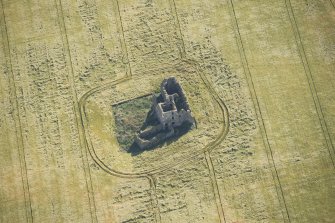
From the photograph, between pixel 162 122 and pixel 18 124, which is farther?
pixel 18 124


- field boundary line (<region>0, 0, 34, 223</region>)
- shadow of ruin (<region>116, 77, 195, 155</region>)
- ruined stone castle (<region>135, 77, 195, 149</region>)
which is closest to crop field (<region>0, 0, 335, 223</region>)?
field boundary line (<region>0, 0, 34, 223</region>)

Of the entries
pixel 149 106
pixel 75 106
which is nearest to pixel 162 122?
pixel 149 106

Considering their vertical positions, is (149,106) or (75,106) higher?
(75,106)

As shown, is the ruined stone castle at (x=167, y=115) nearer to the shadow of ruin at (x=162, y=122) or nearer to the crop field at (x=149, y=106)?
the shadow of ruin at (x=162, y=122)

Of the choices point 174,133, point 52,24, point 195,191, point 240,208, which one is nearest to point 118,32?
point 52,24

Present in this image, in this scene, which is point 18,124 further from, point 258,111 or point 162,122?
point 258,111


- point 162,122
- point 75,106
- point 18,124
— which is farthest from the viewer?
point 75,106

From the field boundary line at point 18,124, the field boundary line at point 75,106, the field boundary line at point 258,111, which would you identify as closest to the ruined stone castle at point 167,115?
the field boundary line at point 75,106

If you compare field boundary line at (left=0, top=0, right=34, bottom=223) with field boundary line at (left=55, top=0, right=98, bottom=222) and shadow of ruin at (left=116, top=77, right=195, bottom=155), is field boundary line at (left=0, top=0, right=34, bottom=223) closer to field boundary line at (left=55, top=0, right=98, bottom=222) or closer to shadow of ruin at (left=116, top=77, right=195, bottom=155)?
field boundary line at (left=55, top=0, right=98, bottom=222)
